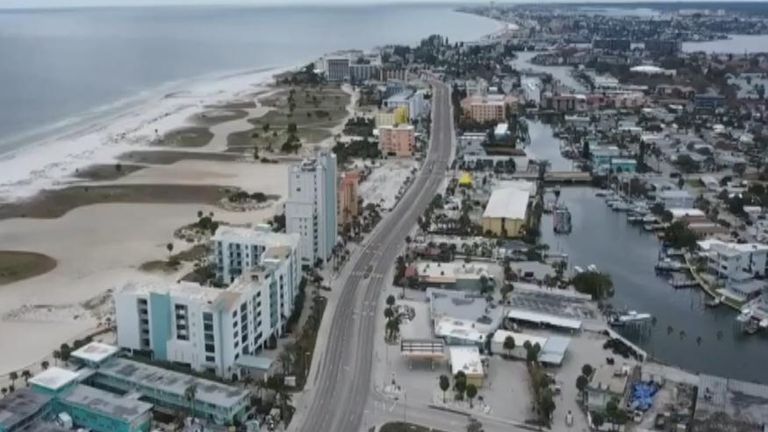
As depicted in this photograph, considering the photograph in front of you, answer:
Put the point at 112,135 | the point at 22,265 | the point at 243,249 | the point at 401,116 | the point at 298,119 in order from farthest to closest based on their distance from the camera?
the point at 298,119
the point at 401,116
the point at 112,135
the point at 22,265
the point at 243,249

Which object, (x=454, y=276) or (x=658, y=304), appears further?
(x=454, y=276)

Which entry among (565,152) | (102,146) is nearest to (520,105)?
(565,152)

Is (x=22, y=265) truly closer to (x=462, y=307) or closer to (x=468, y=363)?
(x=462, y=307)

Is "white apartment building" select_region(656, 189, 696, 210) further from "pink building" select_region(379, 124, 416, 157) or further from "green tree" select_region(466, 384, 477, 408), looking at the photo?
"green tree" select_region(466, 384, 477, 408)

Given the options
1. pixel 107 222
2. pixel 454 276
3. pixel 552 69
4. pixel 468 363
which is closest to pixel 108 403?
pixel 468 363

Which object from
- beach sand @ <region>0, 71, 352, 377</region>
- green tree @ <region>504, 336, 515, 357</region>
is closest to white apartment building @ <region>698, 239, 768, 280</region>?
green tree @ <region>504, 336, 515, 357</region>

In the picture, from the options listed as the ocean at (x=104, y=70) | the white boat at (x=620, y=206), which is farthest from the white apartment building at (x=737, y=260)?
the ocean at (x=104, y=70)

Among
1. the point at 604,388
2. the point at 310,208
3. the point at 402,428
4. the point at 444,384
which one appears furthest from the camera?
the point at 310,208

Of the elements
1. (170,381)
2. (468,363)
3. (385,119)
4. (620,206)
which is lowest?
(468,363)
